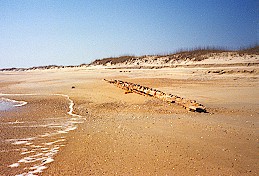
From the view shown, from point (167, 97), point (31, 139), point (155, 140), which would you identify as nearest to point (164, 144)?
point (155, 140)

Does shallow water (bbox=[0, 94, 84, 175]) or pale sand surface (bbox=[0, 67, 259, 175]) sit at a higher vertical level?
shallow water (bbox=[0, 94, 84, 175])

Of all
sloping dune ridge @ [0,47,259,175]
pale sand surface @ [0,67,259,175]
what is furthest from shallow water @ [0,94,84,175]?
pale sand surface @ [0,67,259,175]

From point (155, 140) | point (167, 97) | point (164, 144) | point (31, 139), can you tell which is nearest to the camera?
point (164, 144)

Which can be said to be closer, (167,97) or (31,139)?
(31,139)

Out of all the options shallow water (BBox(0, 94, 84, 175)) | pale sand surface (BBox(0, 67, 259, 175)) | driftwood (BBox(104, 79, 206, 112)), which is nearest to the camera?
pale sand surface (BBox(0, 67, 259, 175))

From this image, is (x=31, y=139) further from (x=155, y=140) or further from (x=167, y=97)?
(x=167, y=97)

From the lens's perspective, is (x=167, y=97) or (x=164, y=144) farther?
(x=167, y=97)

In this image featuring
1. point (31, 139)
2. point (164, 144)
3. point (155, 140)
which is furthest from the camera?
point (31, 139)

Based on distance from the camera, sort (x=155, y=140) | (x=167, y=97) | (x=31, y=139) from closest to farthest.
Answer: (x=155, y=140) < (x=31, y=139) < (x=167, y=97)

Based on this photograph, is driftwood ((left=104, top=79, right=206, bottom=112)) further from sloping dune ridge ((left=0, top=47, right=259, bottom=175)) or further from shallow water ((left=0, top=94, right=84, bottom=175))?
shallow water ((left=0, top=94, right=84, bottom=175))

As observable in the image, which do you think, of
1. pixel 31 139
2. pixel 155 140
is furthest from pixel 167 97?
pixel 31 139

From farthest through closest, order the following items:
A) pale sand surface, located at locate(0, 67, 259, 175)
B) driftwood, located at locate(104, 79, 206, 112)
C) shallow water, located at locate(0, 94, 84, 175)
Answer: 1. driftwood, located at locate(104, 79, 206, 112)
2. shallow water, located at locate(0, 94, 84, 175)
3. pale sand surface, located at locate(0, 67, 259, 175)

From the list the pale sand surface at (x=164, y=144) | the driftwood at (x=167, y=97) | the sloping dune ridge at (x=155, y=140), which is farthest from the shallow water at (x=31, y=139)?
the driftwood at (x=167, y=97)

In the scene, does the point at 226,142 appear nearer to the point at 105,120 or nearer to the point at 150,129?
the point at 150,129
